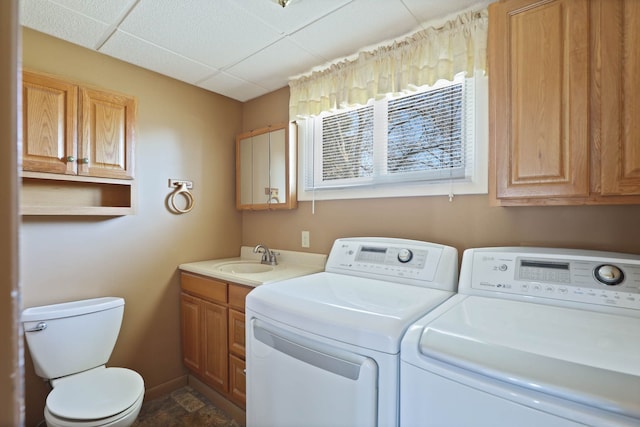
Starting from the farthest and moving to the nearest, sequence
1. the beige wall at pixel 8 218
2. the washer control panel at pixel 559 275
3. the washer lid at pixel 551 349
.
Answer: the washer control panel at pixel 559 275, the washer lid at pixel 551 349, the beige wall at pixel 8 218

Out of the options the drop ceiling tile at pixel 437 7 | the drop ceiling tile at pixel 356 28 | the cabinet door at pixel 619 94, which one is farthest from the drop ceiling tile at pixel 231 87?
the cabinet door at pixel 619 94

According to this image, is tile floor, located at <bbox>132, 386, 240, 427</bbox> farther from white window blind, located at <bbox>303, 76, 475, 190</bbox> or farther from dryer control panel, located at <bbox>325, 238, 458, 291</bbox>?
white window blind, located at <bbox>303, 76, 475, 190</bbox>

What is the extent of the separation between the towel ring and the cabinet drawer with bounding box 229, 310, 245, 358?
36.6 inches

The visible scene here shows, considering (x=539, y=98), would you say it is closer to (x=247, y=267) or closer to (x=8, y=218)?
(x=8, y=218)

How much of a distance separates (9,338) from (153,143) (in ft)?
7.29

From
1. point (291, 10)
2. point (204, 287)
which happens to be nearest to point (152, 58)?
point (291, 10)

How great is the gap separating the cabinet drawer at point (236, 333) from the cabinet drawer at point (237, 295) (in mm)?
42

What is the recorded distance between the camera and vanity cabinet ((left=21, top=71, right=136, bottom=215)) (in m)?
1.61

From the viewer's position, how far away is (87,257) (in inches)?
75.0

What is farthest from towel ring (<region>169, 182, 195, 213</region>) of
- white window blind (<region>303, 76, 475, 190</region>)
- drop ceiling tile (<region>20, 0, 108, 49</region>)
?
drop ceiling tile (<region>20, 0, 108, 49</region>)

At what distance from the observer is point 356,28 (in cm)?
168

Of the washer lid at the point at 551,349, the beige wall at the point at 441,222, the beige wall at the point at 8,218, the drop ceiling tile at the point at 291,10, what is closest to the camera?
the beige wall at the point at 8,218

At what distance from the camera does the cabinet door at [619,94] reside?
997 millimetres

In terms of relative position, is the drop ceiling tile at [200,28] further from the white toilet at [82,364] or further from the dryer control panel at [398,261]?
the white toilet at [82,364]
